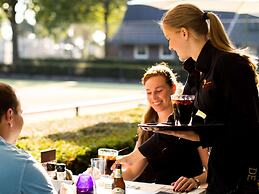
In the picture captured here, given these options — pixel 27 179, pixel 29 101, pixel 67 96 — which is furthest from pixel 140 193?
pixel 67 96

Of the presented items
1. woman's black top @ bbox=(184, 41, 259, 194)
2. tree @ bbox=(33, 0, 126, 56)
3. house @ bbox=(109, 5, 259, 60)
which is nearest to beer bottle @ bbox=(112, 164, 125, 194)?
woman's black top @ bbox=(184, 41, 259, 194)

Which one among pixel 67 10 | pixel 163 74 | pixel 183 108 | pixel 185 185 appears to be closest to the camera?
pixel 183 108

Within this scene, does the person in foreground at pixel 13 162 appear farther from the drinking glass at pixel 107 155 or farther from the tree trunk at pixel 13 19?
the tree trunk at pixel 13 19

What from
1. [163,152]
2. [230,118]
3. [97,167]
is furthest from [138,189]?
[230,118]

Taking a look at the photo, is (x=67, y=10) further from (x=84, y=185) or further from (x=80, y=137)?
(x=84, y=185)

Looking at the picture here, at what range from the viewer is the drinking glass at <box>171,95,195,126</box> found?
288 cm

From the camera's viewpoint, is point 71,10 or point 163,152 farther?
point 71,10

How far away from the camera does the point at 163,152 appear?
374cm

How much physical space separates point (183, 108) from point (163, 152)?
921mm

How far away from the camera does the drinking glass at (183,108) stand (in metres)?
2.88

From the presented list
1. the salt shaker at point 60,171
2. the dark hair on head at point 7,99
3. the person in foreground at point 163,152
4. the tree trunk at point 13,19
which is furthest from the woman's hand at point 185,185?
the tree trunk at point 13,19

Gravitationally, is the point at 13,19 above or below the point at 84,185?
above

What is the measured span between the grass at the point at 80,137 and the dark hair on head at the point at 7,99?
8.58 feet

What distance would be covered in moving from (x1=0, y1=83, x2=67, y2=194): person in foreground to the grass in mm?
2602
